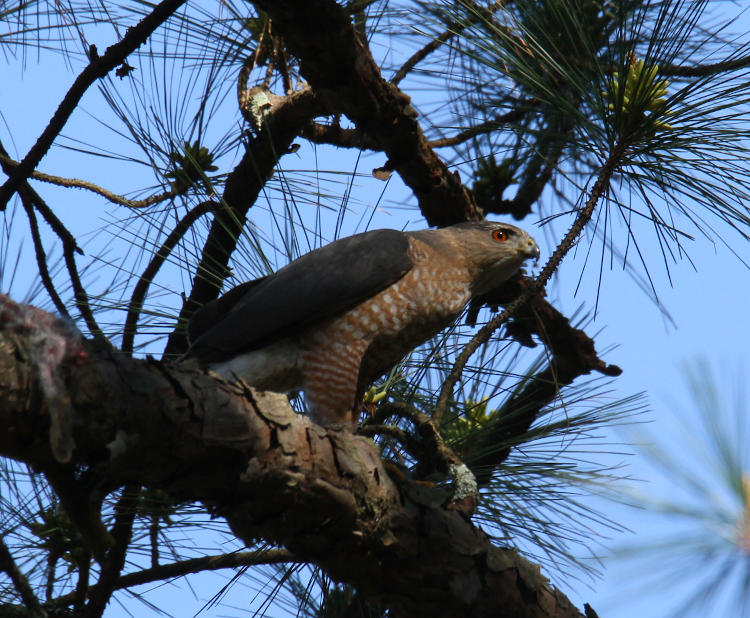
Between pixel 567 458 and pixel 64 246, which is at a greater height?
pixel 64 246

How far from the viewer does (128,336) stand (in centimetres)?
375

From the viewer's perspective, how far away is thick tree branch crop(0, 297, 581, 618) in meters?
1.88

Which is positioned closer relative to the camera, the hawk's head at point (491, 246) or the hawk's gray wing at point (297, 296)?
the hawk's gray wing at point (297, 296)

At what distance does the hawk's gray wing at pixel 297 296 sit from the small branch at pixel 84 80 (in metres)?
0.92

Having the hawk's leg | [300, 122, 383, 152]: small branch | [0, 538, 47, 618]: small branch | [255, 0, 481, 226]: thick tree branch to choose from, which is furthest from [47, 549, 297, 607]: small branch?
[300, 122, 383, 152]: small branch

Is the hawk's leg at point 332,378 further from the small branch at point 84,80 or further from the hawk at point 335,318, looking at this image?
the small branch at point 84,80

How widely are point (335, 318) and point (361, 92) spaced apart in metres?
0.94

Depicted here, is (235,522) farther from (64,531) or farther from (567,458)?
(567,458)

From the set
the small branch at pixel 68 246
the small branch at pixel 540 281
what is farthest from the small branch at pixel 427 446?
the small branch at pixel 68 246

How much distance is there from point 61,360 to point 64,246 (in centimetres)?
184

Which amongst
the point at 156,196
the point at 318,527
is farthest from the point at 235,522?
the point at 156,196

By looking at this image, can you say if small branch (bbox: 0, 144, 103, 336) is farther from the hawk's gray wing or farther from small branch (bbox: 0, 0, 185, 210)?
the hawk's gray wing

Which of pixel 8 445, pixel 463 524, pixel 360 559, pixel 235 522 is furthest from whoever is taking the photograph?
pixel 463 524

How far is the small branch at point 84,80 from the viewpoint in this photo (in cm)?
314
